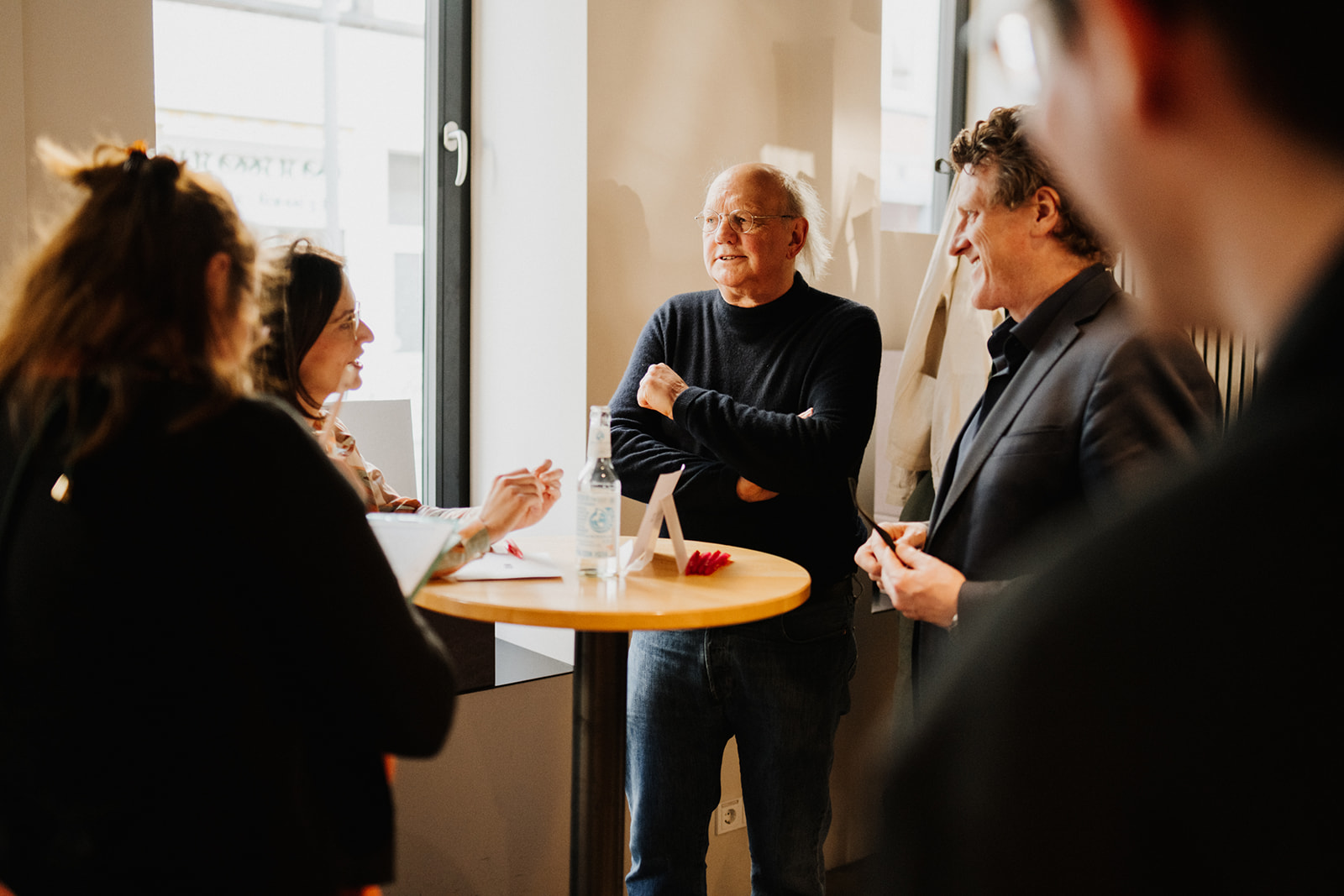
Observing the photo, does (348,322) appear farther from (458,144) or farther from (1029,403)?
(458,144)

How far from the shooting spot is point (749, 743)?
6.73ft

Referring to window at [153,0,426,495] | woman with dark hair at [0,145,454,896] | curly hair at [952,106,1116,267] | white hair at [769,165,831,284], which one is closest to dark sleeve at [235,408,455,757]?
woman with dark hair at [0,145,454,896]

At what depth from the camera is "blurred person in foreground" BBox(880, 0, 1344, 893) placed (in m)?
0.27

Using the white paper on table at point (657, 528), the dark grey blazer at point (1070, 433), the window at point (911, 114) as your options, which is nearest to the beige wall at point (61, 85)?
the white paper on table at point (657, 528)

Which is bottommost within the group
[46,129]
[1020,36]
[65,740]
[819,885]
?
[819,885]

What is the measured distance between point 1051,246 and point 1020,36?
1.30 meters

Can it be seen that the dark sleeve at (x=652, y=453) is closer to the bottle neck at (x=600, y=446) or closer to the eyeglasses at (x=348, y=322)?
the bottle neck at (x=600, y=446)

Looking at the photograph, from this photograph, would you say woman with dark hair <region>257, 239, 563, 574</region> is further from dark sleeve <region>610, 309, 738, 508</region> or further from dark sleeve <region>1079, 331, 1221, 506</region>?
dark sleeve <region>1079, 331, 1221, 506</region>

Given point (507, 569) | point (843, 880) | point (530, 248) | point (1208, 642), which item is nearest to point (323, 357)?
point (507, 569)

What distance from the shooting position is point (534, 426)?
8.70 ft

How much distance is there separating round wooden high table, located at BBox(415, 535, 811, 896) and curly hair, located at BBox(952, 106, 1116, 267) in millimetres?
717

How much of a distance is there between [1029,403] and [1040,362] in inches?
3.0

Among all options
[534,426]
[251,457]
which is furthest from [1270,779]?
[534,426]

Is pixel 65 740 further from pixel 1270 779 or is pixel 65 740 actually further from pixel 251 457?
pixel 1270 779
